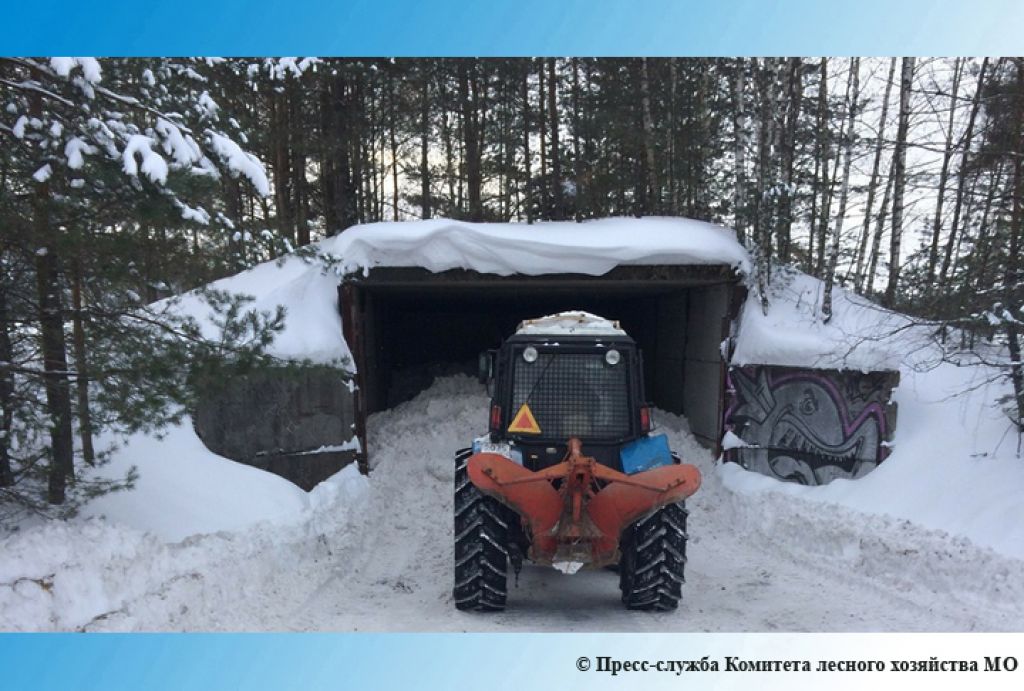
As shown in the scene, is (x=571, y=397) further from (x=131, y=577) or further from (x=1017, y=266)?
(x=1017, y=266)

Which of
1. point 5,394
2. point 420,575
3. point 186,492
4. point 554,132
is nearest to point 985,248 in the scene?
point 420,575

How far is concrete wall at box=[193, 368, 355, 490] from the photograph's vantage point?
10.2m

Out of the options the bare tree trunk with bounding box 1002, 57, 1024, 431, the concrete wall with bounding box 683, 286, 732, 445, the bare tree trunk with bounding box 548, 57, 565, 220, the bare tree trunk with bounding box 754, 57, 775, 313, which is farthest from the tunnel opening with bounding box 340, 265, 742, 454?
the bare tree trunk with bounding box 1002, 57, 1024, 431

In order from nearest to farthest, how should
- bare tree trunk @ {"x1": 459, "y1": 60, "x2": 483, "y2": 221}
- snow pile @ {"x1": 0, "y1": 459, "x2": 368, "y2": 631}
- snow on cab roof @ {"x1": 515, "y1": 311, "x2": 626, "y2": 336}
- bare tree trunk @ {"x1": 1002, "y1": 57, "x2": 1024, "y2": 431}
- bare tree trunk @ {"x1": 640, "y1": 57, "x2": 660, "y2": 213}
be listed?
snow pile @ {"x1": 0, "y1": 459, "x2": 368, "y2": 631} → snow on cab roof @ {"x1": 515, "y1": 311, "x2": 626, "y2": 336} → bare tree trunk @ {"x1": 1002, "y1": 57, "x2": 1024, "y2": 431} → bare tree trunk @ {"x1": 640, "y1": 57, "x2": 660, "y2": 213} → bare tree trunk @ {"x1": 459, "y1": 60, "x2": 483, "y2": 221}

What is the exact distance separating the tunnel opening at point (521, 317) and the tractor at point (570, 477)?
4.64m

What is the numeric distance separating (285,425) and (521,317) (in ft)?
35.4

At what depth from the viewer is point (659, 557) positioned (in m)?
6.71

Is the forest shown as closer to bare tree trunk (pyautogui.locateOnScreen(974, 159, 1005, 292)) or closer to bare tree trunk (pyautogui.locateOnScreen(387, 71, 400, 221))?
bare tree trunk (pyautogui.locateOnScreen(974, 159, 1005, 292))

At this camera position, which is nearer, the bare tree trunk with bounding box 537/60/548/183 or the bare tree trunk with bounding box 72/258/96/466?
the bare tree trunk with bounding box 72/258/96/466

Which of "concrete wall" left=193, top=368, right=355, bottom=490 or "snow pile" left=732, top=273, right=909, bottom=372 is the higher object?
"snow pile" left=732, top=273, right=909, bottom=372

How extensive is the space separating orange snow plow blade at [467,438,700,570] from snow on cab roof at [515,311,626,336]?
1.42 meters

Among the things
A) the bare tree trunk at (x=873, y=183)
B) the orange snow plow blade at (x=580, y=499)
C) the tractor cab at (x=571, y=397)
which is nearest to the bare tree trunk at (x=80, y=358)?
the orange snow plow blade at (x=580, y=499)

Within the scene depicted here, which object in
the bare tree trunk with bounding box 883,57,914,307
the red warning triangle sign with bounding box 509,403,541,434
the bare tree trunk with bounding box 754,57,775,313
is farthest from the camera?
the bare tree trunk with bounding box 754,57,775,313

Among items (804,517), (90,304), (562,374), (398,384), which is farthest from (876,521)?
(398,384)
